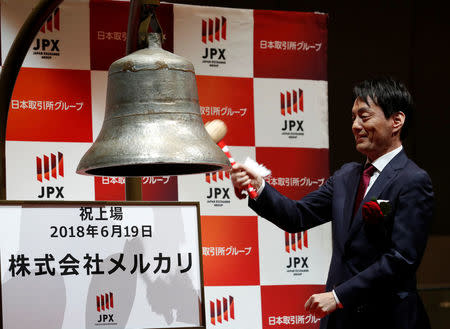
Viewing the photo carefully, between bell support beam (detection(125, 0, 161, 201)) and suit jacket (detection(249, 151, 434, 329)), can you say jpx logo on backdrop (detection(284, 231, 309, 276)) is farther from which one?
bell support beam (detection(125, 0, 161, 201))

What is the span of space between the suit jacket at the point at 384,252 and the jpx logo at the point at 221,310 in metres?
0.86

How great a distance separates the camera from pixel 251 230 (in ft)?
12.0

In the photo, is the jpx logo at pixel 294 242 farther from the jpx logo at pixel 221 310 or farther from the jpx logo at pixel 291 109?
the jpx logo at pixel 291 109

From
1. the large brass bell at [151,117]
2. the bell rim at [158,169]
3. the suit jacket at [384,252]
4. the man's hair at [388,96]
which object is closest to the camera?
the large brass bell at [151,117]

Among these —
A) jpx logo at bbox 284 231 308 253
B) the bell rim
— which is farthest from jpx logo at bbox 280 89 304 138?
the bell rim

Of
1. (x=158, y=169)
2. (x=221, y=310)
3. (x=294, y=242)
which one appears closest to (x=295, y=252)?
(x=294, y=242)

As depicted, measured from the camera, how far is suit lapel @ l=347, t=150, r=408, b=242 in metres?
2.72

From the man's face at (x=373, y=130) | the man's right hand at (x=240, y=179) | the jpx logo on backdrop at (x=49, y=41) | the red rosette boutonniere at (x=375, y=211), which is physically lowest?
the red rosette boutonniere at (x=375, y=211)

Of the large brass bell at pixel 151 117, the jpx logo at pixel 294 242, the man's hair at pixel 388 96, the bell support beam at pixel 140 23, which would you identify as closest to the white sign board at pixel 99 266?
the large brass bell at pixel 151 117

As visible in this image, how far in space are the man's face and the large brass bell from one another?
0.89m

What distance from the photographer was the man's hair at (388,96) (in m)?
2.83

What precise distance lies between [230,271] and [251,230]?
0.22 m

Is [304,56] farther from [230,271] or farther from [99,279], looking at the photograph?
[99,279]

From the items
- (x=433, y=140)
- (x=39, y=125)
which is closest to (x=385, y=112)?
(x=39, y=125)
